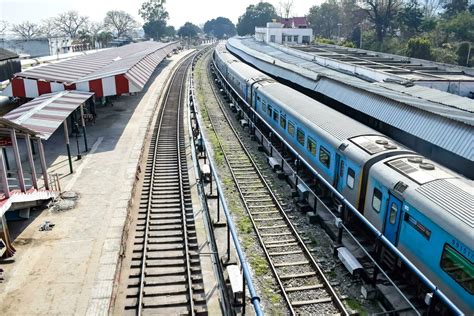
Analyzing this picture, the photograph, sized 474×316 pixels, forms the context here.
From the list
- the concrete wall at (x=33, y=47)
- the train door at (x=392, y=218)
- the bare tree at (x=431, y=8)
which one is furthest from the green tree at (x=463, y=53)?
the concrete wall at (x=33, y=47)

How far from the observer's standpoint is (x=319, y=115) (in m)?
17.6

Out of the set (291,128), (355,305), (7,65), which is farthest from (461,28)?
(355,305)

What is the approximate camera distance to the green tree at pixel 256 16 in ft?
413

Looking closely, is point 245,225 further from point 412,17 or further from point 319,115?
point 412,17

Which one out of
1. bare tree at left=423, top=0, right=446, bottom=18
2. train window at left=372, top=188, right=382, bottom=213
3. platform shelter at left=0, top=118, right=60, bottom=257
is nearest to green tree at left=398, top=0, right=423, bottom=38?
bare tree at left=423, top=0, right=446, bottom=18

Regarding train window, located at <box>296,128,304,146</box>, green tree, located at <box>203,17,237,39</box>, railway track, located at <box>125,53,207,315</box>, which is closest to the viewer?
railway track, located at <box>125,53,207,315</box>

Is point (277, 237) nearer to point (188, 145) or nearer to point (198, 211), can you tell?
point (198, 211)

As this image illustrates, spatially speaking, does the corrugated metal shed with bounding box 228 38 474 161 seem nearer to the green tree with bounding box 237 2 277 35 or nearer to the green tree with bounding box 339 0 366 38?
the green tree with bounding box 339 0 366 38

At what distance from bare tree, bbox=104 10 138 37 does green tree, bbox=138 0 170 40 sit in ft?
60.5

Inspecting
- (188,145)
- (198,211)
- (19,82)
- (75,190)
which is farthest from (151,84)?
(198,211)

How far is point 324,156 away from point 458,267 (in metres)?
7.50

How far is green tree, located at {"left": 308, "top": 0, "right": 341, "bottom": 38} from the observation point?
10162 centimetres

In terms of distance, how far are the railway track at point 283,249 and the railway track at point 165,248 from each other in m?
2.35

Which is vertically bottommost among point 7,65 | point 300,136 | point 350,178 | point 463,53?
point 350,178
